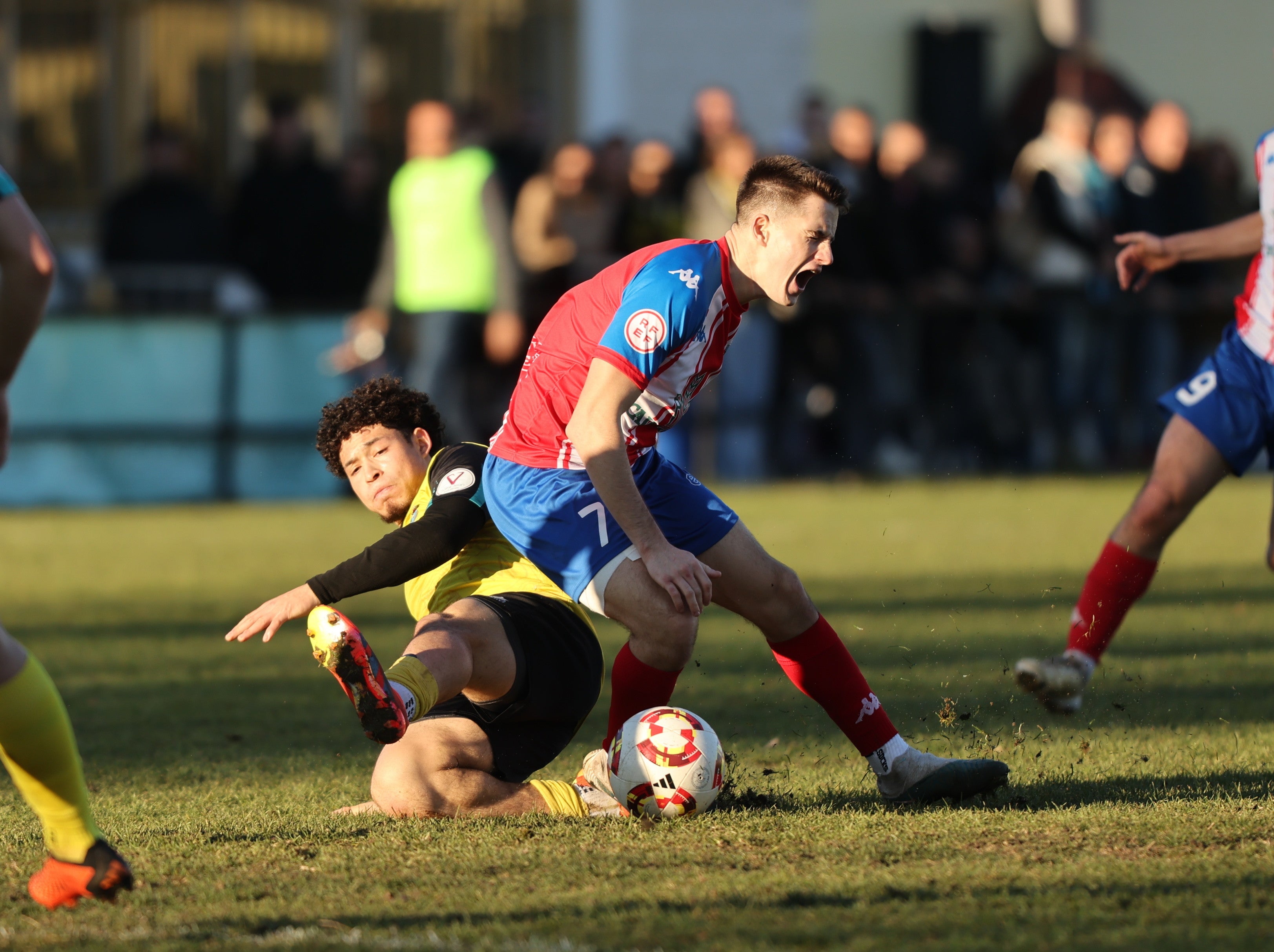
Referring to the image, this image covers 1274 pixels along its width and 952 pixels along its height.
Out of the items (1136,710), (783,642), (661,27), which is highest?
(661,27)

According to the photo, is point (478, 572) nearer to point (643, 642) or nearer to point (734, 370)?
point (643, 642)

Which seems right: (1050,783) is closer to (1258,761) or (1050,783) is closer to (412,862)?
(1258,761)

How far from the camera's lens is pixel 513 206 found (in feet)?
43.7

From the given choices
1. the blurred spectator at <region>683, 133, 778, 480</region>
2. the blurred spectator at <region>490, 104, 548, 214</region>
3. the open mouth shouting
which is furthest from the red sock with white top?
the blurred spectator at <region>490, 104, 548, 214</region>

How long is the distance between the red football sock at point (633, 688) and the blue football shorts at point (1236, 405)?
1996mm

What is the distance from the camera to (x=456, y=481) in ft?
15.0

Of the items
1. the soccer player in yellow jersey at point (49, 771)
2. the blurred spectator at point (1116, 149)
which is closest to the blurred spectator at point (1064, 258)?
the blurred spectator at point (1116, 149)

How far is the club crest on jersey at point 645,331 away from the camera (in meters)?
4.10

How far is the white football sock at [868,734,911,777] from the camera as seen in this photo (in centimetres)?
445

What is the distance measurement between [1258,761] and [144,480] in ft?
30.6

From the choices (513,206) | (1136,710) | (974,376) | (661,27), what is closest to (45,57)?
(661,27)

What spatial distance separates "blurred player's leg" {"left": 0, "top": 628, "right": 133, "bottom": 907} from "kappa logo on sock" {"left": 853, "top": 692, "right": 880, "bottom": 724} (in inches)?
71.0

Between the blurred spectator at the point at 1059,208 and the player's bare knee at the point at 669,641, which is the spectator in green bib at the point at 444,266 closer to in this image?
the blurred spectator at the point at 1059,208

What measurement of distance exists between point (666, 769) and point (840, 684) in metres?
0.55
